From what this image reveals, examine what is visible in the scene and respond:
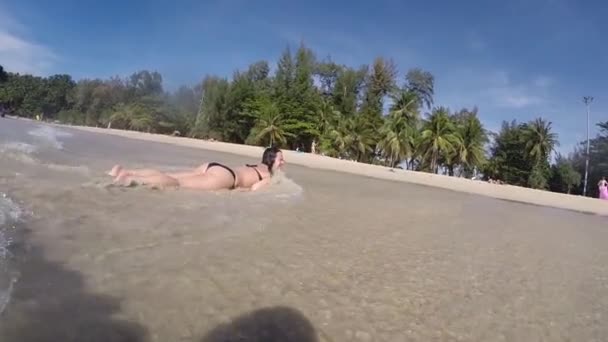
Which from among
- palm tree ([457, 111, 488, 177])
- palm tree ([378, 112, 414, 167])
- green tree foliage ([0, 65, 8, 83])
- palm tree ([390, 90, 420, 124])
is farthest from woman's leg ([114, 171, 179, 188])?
green tree foliage ([0, 65, 8, 83])

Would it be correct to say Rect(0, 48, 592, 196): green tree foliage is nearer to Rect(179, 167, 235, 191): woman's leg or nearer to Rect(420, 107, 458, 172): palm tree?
Rect(420, 107, 458, 172): palm tree

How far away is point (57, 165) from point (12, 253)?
3772mm

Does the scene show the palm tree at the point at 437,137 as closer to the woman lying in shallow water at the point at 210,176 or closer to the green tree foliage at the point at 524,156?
the green tree foliage at the point at 524,156

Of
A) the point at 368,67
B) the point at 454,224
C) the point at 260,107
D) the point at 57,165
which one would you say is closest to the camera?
the point at 454,224

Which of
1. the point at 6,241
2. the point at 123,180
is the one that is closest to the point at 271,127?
the point at 123,180

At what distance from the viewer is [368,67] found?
4641cm

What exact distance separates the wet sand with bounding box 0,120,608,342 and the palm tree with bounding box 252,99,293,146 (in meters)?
34.6

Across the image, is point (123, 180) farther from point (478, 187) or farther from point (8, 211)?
point (478, 187)

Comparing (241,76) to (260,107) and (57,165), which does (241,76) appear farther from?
(57,165)

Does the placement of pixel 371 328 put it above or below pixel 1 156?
below

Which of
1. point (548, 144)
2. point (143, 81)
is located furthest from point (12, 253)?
point (143, 81)

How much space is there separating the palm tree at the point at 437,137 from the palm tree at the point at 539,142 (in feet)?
29.5

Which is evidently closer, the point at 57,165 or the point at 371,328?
the point at 371,328

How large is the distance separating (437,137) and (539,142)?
11.3 m
